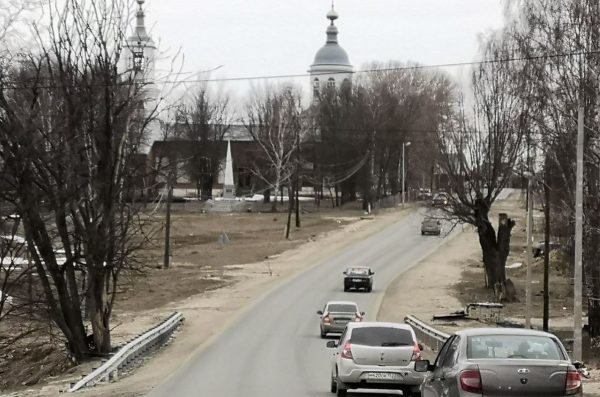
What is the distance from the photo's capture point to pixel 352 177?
12156 cm

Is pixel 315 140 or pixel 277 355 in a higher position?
pixel 315 140

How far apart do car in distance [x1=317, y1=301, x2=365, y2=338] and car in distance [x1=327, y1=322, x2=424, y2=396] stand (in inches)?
679

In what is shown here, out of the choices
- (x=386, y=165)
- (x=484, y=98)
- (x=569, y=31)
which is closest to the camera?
(x=569, y=31)

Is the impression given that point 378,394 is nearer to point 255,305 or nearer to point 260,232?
point 255,305

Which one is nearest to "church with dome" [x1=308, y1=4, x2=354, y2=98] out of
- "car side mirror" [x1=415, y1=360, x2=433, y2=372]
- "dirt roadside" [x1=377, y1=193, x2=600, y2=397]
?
"dirt roadside" [x1=377, y1=193, x2=600, y2=397]

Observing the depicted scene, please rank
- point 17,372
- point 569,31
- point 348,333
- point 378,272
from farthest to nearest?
point 378,272
point 569,31
point 17,372
point 348,333

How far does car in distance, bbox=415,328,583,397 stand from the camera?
10.7 meters

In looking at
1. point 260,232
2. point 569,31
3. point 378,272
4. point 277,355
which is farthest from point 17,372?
point 260,232

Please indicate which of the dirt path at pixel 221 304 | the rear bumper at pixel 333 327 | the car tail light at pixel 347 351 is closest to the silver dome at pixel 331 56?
the dirt path at pixel 221 304

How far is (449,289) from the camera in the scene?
58.7 meters

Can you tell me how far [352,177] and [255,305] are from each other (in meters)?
73.8

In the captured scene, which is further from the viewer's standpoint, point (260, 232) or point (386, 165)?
point (386, 165)

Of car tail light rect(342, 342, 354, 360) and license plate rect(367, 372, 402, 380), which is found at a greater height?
car tail light rect(342, 342, 354, 360)

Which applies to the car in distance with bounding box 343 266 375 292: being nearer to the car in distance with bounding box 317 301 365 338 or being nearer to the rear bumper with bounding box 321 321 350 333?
the car in distance with bounding box 317 301 365 338
